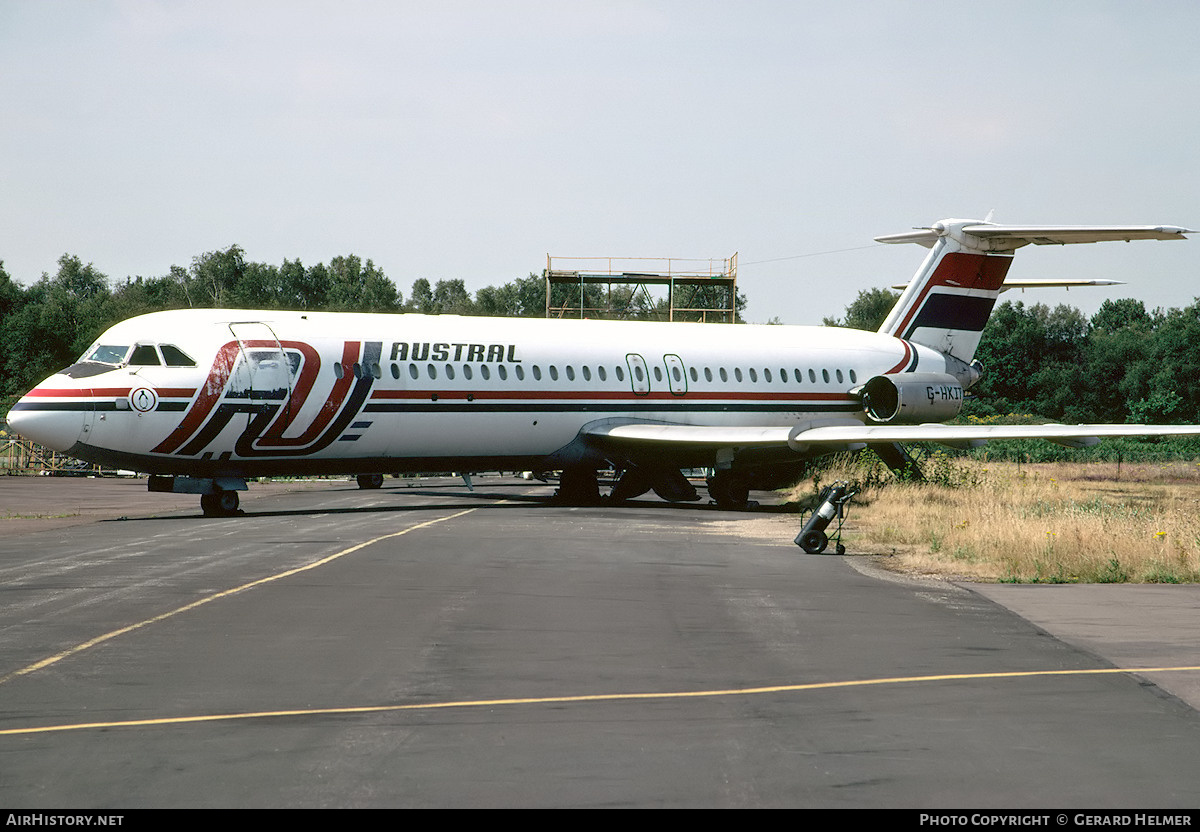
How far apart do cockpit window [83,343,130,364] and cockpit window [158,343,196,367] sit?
0.69m

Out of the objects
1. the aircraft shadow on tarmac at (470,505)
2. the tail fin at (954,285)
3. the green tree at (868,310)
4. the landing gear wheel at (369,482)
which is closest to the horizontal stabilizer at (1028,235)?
the tail fin at (954,285)

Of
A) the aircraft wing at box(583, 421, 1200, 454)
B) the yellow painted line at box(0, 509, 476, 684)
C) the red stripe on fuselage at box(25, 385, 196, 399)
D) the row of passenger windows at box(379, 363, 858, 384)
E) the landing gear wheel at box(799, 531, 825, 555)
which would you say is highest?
the row of passenger windows at box(379, 363, 858, 384)

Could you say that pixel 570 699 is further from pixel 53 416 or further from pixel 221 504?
pixel 221 504

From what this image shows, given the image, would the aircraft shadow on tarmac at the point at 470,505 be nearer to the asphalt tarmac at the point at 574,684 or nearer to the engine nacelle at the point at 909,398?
the engine nacelle at the point at 909,398

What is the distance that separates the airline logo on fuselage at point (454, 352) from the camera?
29094mm

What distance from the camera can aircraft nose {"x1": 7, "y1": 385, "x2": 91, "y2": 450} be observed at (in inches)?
979

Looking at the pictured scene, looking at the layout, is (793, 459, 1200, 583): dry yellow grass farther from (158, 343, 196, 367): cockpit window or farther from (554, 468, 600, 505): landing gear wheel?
(158, 343, 196, 367): cockpit window

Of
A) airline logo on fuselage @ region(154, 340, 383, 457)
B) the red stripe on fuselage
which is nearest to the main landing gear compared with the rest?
airline logo on fuselage @ region(154, 340, 383, 457)

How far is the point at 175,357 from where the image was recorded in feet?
86.1

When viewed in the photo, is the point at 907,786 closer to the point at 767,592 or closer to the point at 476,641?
the point at 476,641
